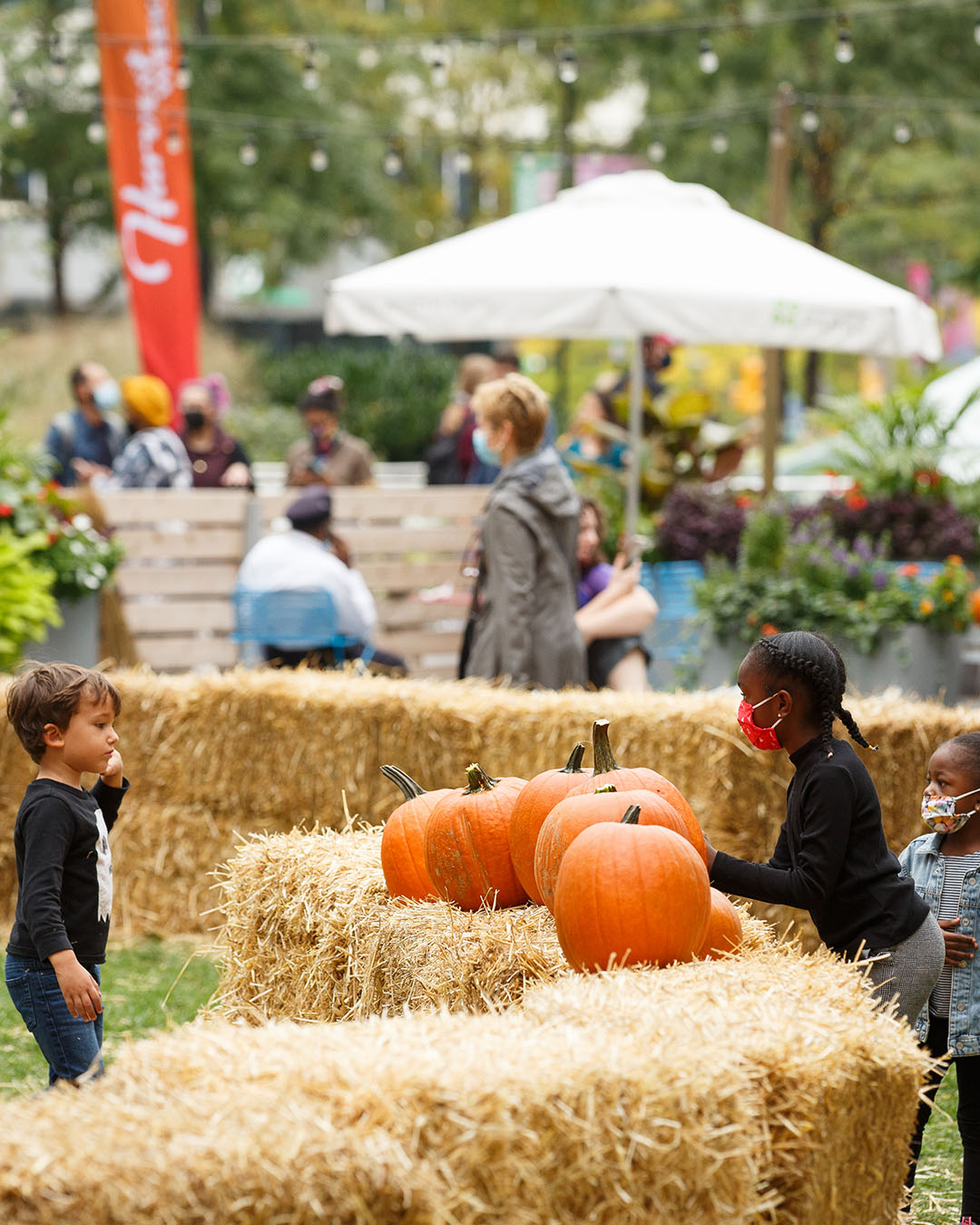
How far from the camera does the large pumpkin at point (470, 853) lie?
11.5 feet

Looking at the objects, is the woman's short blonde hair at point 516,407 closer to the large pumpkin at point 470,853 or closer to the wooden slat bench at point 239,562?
the wooden slat bench at point 239,562

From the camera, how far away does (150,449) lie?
31.7 feet

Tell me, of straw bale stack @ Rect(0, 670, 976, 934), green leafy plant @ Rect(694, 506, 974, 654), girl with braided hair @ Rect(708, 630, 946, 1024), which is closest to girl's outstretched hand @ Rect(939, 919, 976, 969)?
girl with braided hair @ Rect(708, 630, 946, 1024)

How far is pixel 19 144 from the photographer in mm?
24797

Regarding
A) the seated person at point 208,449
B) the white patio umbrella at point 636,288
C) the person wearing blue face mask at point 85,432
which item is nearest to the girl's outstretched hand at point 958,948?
the white patio umbrella at point 636,288

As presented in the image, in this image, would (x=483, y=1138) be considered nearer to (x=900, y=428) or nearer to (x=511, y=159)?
(x=900, y=428)

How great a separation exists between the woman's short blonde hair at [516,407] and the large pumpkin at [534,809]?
9.29 ft

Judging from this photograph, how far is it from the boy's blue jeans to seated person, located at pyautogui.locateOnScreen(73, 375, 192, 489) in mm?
6552

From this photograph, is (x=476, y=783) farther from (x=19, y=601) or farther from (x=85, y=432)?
(x=85, y=432)

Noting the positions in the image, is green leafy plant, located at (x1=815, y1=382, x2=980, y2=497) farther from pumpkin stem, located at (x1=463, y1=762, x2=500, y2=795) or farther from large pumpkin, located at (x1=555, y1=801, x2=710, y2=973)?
large pumpkin, located at (x1=555, y1=801, x2=710, y2=973)

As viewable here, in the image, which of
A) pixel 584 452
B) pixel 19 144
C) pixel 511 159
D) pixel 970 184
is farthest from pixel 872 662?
pixel 511 159

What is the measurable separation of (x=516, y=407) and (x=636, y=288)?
2059 mm

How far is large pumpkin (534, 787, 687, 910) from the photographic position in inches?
125

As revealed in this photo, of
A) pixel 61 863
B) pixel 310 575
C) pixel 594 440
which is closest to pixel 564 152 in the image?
pixel 594 440
